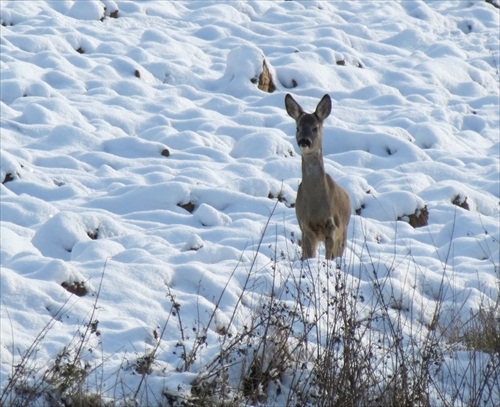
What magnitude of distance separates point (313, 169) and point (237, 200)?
1430 millimetres

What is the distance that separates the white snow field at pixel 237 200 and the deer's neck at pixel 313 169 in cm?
61

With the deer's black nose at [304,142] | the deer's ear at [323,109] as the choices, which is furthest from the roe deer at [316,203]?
the deer's ear at [323,109]

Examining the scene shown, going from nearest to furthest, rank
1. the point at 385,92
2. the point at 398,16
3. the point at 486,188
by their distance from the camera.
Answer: the point at 486,188
the point at 385,92
the point at 398,16

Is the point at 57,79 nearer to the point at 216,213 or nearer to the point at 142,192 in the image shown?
the point at 142,192

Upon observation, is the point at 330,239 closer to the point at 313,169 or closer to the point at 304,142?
the point at 313,169

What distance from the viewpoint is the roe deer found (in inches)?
328

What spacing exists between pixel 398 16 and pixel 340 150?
6.62 metres

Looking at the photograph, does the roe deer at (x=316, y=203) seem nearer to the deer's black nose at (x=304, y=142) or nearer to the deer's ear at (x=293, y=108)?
the deer's black nose at (x=304, y=142)

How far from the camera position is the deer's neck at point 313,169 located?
27.8 feet

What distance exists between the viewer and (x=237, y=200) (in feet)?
31.9

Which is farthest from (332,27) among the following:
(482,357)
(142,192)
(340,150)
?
(482,357)

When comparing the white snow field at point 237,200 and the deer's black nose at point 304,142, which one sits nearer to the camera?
the white snow field at point 237,200

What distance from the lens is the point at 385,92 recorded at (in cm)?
1423

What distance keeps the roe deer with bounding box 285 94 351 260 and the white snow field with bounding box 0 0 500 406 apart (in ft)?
0.68
